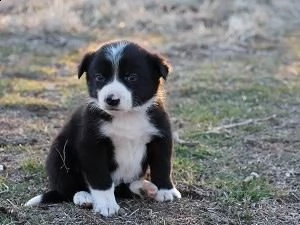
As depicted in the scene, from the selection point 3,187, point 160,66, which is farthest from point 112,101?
point 3,187

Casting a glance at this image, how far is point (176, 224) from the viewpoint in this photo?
4.12 meters

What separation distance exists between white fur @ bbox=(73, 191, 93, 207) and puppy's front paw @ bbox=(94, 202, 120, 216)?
10cm

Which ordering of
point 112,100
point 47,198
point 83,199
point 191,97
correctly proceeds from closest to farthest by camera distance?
1. point 112,100
2. point 83,199
3. point 47,198
4. point 191,97

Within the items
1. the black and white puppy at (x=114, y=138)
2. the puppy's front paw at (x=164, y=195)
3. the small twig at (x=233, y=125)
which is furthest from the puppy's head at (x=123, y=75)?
the small twig at (x=233, y=125)

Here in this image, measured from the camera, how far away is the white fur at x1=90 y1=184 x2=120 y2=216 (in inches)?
164

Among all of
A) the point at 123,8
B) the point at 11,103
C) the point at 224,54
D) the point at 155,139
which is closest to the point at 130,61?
the point at 155,139

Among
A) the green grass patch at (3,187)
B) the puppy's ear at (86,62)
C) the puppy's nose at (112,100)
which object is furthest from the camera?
the green grass patch at (3,187)

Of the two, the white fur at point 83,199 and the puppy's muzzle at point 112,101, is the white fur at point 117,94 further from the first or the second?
the white fur at point 83,199

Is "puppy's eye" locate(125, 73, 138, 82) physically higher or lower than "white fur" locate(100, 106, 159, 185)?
higher

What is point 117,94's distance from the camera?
4.06 metres

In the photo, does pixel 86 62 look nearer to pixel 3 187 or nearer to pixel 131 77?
pixel 131 77

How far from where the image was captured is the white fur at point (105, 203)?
13.7ft

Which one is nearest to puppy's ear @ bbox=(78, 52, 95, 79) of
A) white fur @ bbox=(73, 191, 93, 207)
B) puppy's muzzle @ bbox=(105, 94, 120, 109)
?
puppy's muzzle @ bbox=(105, 94, 120, 109)

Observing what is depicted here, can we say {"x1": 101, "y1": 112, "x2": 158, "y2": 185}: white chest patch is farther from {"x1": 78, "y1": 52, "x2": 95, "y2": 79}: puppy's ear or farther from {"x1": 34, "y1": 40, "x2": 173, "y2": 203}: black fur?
{"x1": 78, "y1": 52, "x2": 95, "y2": 79}: puppy's ear
